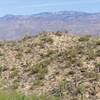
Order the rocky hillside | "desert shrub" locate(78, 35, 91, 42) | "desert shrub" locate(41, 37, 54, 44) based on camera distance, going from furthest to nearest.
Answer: "desert shrub" locate(41, 37, 54, 44) < "desert shrub" locate(78, 35, 91, 42) < the rocky hillside

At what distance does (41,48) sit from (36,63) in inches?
72.9

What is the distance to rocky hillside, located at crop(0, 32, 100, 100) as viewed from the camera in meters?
16.4

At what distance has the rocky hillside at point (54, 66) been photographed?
53.9ft

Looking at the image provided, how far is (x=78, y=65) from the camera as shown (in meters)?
18.4

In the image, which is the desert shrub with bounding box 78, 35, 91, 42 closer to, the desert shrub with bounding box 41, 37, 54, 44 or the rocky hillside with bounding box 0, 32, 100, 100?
the rocky hillside with bounding box 0, 32, 100, 100

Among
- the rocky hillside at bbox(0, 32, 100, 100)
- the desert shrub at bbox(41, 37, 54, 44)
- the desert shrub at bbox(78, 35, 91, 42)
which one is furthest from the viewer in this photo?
the desert shrub at bbox(41, 37, 54, 44)

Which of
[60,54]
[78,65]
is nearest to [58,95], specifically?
[78,65]

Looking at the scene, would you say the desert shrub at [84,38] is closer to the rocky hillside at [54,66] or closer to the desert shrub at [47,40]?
the rocky hillside at [54,66]

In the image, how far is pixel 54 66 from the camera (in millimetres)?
18906

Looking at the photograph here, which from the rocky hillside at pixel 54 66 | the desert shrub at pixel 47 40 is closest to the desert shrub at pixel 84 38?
the rocky hillside at pixel 54 66

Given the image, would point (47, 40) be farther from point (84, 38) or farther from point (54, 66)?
point (54, 66)

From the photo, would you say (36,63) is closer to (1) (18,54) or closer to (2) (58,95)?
(1) (18,54)

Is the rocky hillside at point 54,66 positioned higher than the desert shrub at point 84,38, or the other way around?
the desert shrub at point 84,38

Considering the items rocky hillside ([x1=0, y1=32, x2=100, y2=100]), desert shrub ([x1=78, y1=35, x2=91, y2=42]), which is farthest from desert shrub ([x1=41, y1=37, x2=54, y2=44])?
desert shrub ([x1=78, y1=35, x2=91, y2=42])
